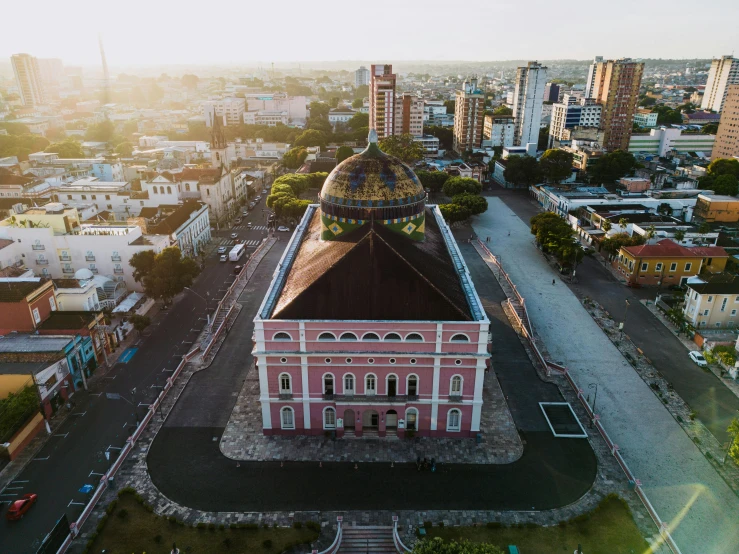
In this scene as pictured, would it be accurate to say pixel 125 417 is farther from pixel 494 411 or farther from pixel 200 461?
pixel 494 411

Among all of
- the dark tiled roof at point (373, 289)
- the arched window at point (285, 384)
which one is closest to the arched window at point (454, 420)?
the dark tiled roof at point (373, 289)

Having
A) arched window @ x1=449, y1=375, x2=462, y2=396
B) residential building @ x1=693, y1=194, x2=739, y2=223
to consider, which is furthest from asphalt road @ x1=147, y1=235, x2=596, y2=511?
residential building @ x1=693, y1=194, x2=739, y2=223

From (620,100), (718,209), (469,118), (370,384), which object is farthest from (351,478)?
(620,100)

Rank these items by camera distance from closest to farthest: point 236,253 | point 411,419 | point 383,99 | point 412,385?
A: 1. point 412,385
2. point 411,419
3. point 236,253
4. point 383,99

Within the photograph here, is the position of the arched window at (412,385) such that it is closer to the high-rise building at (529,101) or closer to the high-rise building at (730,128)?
the high-rise building at (730,128)

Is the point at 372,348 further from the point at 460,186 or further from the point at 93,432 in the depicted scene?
Answer: the point at 460,186

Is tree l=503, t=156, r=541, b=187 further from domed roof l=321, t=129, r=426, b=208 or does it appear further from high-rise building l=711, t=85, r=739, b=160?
domed roof l=321, t=129, r=426, b=208
